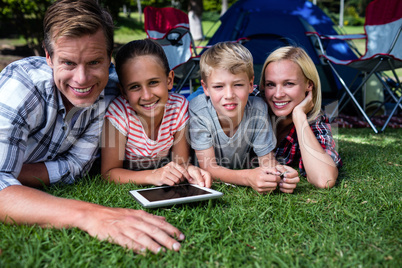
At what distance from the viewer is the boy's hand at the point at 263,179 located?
1.81m

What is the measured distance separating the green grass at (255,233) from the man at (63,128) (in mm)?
66

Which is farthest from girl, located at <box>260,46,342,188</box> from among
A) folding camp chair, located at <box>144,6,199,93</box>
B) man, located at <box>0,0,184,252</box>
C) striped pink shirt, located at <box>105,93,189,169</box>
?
folding camp chair, located at <box>144,6,199,93</box>

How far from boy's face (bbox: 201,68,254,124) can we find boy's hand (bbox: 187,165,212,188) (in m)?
0.49

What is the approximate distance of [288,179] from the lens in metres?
1.83

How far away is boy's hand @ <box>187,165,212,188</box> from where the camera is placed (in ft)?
5.93

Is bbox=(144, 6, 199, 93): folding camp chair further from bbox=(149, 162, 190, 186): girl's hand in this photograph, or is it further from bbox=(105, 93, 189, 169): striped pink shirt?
bbox=(149, 162, 190, 186): girl's hand

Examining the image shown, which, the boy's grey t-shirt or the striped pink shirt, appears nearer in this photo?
the striped pink shirt

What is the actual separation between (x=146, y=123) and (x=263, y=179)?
2.76 feet

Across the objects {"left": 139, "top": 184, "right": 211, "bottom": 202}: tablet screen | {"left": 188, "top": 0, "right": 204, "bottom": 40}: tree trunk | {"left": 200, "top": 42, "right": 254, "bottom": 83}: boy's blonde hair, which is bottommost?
{"left": 188, "top": 0, "right": 204, "bottom": 40}: tree trunk

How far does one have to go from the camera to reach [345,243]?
1296mm

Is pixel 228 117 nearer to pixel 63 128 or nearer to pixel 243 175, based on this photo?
pixel 243 175

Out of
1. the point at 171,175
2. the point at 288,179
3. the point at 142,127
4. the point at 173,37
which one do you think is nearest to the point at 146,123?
the point at 142,127

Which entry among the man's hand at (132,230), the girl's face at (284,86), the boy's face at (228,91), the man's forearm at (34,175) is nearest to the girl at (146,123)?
the boy's face at (228,91)

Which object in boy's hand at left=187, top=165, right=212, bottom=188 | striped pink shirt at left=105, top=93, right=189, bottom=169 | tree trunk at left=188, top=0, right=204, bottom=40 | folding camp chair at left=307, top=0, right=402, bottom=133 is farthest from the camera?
tree trunk at left=188, top=0, right=204, bottom=40
